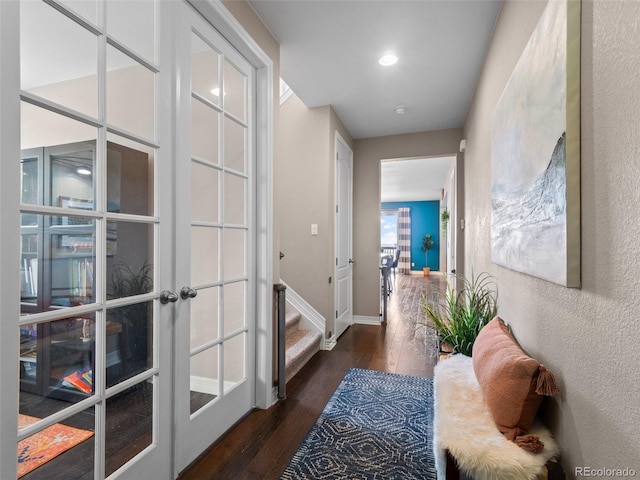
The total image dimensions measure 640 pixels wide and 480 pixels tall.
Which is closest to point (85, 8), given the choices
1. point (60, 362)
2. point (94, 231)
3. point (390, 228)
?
point (94, 231)

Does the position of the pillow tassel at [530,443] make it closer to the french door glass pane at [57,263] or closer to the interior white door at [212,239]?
the interior white door at [212,239]

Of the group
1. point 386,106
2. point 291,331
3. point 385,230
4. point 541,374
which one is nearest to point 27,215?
point 541,374

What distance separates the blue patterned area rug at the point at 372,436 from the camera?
1575mm

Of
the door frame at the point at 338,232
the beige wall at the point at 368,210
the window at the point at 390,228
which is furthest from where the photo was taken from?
the window at the point at 390,228

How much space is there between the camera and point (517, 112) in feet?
5.00

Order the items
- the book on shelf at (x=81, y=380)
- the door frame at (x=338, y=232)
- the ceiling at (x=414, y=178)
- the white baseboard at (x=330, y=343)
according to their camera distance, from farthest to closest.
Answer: the ceiling at (x=414, y=178) < the door frame at (x=338, y=232) < the white baseboard at (x=330, y=343) < the book on shelf at (x=81, y=380)

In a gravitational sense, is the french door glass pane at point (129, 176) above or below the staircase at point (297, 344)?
above

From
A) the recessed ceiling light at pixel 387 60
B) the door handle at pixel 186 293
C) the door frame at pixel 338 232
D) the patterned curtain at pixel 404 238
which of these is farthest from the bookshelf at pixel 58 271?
the patterned curtain at pixel 404 238

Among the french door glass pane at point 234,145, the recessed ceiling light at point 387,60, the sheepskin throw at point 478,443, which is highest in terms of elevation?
the recessed ceiling light at point 387,60

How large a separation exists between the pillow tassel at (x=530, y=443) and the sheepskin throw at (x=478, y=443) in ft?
0.04

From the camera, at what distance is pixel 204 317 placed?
1.72 metres

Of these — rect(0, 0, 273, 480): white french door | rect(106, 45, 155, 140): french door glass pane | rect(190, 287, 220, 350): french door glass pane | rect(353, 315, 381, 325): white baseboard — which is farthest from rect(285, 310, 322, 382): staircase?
rect(106, 45, 155, 140): french door glass pane

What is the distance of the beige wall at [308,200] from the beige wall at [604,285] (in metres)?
2.31

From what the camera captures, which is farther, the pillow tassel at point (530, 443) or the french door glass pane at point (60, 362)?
the pillow tassel at point (530, 443)
